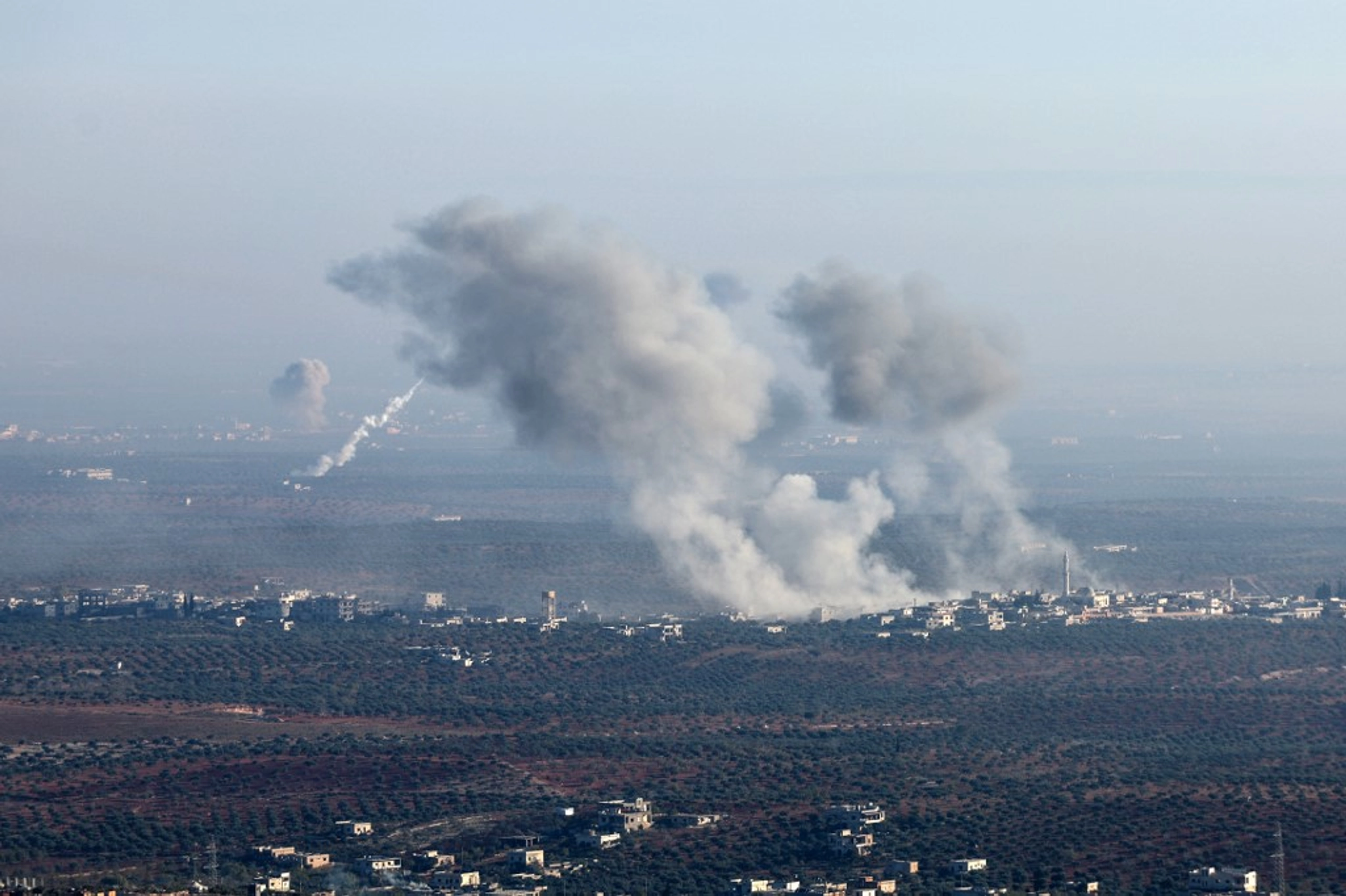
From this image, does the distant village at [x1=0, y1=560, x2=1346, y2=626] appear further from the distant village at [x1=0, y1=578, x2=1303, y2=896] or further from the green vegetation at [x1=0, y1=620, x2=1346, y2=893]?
the green vegetation at [x1=0, y1=620, x2=1346, y2=893]

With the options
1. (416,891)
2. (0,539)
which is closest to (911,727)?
(416,891)

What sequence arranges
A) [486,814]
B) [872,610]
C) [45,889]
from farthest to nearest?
[872,610] < [486,814] < [45,889]

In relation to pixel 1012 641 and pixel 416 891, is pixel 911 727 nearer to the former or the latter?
pixel 1012 641

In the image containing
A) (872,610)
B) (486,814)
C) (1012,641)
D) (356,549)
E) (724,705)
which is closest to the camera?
(486,814)

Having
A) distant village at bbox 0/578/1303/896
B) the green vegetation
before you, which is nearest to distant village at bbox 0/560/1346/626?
distant village at bbox 0/578/1303/896

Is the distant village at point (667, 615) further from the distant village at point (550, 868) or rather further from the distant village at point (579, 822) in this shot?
the distant village at point (550, 868)

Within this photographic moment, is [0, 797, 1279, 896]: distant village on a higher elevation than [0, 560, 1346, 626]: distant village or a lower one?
lower

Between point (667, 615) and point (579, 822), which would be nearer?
point (579, 822)

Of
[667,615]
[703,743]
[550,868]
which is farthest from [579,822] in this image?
[667,615]

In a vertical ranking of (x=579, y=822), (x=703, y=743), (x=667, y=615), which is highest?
(x=667, y=615)

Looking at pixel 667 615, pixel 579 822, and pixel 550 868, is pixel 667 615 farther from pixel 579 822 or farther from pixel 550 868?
pixel 550 868

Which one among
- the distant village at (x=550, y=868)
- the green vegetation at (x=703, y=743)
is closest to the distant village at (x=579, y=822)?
the distant village at (x=550, y=868)
